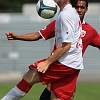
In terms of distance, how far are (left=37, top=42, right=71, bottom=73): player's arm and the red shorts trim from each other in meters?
0.24

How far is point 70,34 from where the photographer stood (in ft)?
19.2

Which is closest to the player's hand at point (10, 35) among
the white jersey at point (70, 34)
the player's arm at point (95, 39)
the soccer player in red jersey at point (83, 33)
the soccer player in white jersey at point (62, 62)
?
the soccer player in white jersey at point (62, 62)

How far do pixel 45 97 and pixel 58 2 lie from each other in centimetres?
171

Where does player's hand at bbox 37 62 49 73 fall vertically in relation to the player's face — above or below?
below

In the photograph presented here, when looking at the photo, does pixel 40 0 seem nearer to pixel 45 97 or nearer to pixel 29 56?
pixel 45 97

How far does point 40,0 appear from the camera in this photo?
658 cm

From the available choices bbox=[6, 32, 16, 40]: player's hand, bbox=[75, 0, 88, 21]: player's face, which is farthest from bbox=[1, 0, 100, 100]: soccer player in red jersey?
bbox=[6, 32, 16, 40]: player's hand

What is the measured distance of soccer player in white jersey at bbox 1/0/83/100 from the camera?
589cm

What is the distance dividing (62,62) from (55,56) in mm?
267

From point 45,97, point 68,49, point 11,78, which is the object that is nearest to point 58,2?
point 68,49

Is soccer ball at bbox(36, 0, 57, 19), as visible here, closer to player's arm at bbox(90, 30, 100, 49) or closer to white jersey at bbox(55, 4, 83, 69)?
white jersey at bbox(55, 4, 83, 69)

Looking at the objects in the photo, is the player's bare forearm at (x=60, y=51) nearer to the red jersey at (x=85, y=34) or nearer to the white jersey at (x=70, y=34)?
the white jersey at (x=70, y=34)

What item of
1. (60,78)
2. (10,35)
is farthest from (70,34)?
(10,35)

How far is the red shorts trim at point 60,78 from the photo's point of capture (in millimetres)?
6235
